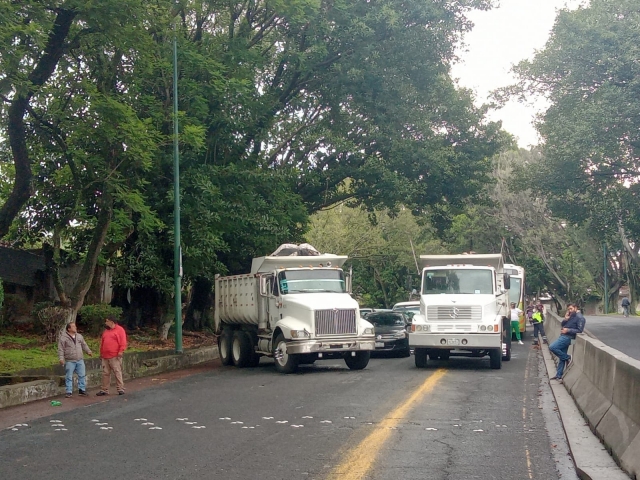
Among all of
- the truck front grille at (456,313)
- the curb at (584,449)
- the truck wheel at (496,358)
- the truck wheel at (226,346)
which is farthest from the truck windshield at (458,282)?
the curb at (584,449)

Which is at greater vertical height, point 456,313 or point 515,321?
point 456,313

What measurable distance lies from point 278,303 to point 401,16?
13376mm

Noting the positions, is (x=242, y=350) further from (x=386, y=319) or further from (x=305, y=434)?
(x=305, y=434)

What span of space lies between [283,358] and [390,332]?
220 inches

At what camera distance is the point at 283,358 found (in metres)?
19.4

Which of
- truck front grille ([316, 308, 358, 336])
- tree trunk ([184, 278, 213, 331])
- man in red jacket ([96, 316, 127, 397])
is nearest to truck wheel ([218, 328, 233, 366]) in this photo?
truck front grille ([316, 308, 358, 336])

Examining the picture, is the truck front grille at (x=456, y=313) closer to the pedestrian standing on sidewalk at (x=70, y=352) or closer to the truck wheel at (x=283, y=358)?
the truck wheel at (x=283, y=358)

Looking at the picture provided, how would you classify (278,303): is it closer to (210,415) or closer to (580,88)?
(210,415)

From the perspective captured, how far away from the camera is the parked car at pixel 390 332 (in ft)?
78.7

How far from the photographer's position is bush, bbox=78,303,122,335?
24328 mm

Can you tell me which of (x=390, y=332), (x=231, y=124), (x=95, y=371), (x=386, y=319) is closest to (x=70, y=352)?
(x=95, y=371)

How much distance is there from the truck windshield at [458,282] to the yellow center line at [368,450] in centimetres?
739

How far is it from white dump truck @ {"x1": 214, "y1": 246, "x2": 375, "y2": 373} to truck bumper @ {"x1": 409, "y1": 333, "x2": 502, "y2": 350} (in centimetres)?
119

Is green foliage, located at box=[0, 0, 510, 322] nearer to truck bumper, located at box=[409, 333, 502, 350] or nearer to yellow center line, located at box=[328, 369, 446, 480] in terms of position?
truck bumper, located at box=[409, 333, 502, 350]
